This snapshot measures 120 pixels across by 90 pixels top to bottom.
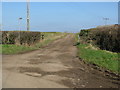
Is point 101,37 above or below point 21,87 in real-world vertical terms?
above

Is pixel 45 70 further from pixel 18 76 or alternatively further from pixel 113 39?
pixel 113 39

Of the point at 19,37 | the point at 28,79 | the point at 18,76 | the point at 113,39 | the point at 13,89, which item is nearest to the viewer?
Answer: the point at 13,89

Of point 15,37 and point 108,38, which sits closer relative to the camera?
point 108,38

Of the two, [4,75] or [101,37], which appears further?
[101,37]

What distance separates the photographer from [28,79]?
6.98 metres

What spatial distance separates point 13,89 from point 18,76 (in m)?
1.68

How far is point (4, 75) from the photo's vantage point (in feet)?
24.8

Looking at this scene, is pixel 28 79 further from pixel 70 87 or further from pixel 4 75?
pixel 70 87

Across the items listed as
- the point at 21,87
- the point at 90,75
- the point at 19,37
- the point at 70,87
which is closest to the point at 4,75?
the point at 21,87

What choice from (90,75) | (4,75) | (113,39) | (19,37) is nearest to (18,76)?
(4,75)

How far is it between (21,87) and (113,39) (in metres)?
11.7

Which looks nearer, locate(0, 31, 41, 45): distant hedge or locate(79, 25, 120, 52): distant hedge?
locate(79, 25, 120, 52): distant hedge

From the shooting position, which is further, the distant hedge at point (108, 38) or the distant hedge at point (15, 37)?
the distant hedge at point (15, 37)

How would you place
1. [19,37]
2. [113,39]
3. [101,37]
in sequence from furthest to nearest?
[19,37]
[101,37]
[113,39]
